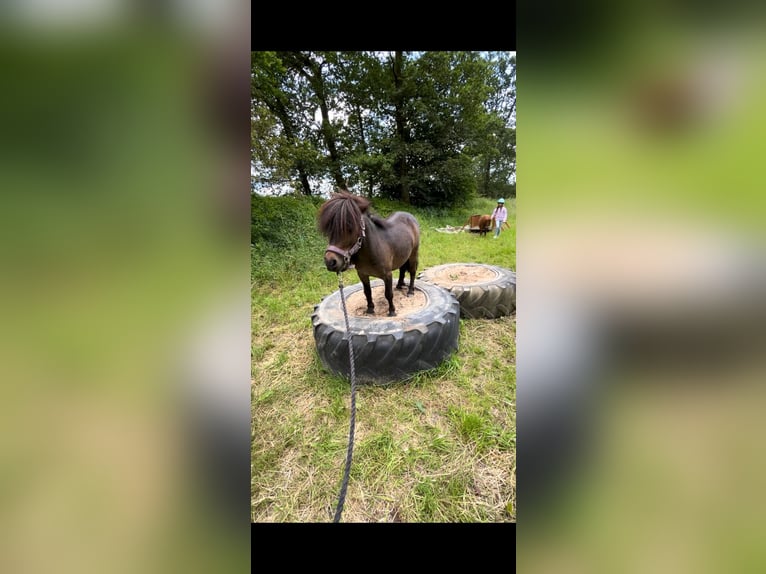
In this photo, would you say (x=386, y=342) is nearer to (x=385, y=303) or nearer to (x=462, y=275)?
(x=385, y=303)

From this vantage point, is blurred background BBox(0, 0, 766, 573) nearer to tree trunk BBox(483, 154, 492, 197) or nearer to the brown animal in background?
the brown animal in background

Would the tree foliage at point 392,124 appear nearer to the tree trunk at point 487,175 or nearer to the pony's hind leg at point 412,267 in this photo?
the tree trunk at point 487,175

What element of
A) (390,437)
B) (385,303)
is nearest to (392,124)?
(385,303)

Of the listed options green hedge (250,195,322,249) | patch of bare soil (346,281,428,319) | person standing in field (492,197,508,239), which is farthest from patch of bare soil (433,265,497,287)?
person standing in field (492,197,508,239)

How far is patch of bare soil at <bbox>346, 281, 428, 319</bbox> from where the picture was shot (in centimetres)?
261

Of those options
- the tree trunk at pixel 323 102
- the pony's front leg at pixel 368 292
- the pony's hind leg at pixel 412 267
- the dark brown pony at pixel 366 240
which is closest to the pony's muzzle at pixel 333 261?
the dark brown pony at pixel 366 240

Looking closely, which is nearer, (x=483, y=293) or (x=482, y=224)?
(x=483, y=293)

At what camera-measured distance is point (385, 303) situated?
2.83 meters
